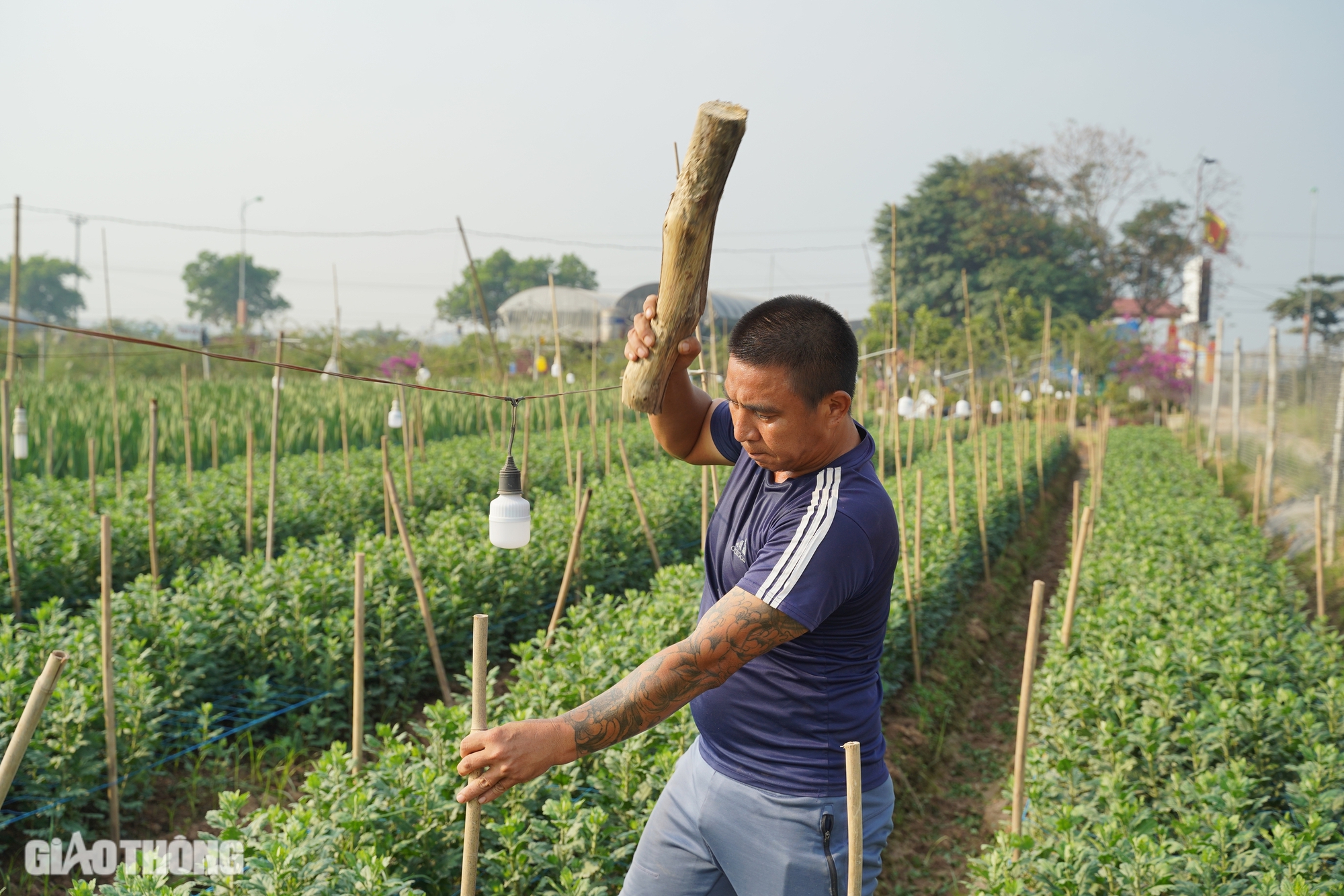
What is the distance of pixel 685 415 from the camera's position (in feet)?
8.13

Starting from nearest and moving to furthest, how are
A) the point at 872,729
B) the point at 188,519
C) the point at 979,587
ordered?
the point at 872,729 < the point at 188,519 < the point at 979,587

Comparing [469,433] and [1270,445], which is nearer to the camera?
[1270,445]

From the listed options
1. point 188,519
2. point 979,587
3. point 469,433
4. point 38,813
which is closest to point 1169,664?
point 979,587

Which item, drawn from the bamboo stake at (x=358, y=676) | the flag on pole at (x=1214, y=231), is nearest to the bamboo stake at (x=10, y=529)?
the bamboo stake at (x=358, y=676)

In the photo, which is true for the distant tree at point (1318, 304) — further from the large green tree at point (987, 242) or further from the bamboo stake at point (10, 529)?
the bamboo stake at point (10, 529)

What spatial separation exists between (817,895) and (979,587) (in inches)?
288

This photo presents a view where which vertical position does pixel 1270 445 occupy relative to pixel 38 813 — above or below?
above

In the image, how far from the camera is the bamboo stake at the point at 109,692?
3.37m

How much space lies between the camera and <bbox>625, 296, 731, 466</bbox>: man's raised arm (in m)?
2.21

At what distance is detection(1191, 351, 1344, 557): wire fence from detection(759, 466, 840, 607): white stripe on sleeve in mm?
Answer: 10291

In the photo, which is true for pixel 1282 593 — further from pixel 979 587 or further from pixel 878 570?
pixel 878 570

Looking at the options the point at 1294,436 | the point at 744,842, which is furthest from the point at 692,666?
the point at 1294,436

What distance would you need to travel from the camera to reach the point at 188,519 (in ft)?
23.2

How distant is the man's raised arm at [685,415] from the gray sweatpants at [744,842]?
837 millimetres
